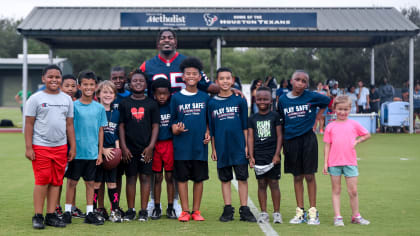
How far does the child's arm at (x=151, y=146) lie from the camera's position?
20.3 ft

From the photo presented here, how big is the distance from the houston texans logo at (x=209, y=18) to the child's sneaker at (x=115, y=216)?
1528cm

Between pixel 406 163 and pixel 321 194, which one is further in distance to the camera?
pixel 406 163

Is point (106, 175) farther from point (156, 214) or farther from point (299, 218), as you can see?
point (299, 218)

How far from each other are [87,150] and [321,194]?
3.79 meters

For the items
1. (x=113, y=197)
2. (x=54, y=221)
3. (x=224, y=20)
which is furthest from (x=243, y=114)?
(x=224, y=20)

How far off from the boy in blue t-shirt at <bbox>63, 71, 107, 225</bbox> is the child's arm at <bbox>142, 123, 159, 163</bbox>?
55 cm

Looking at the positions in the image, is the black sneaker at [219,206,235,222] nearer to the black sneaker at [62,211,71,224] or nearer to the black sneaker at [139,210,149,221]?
the black sneaker at [139,210,149,221]

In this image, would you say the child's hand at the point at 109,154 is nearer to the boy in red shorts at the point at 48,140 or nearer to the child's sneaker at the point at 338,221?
the boy in red shorts at the point at 48,140

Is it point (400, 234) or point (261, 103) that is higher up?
point (261, 103)

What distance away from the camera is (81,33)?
2064 cm

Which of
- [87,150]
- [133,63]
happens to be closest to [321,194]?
[87,150]

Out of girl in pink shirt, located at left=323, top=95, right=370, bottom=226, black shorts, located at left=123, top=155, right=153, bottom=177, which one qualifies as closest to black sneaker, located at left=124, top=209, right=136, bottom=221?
black shorts, located at left=123, top=155, right=153, bottom=177

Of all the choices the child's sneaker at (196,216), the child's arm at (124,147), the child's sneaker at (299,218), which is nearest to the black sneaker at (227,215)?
the child's sneaker at (196,216)

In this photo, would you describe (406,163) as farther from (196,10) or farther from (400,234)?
(196,10)
